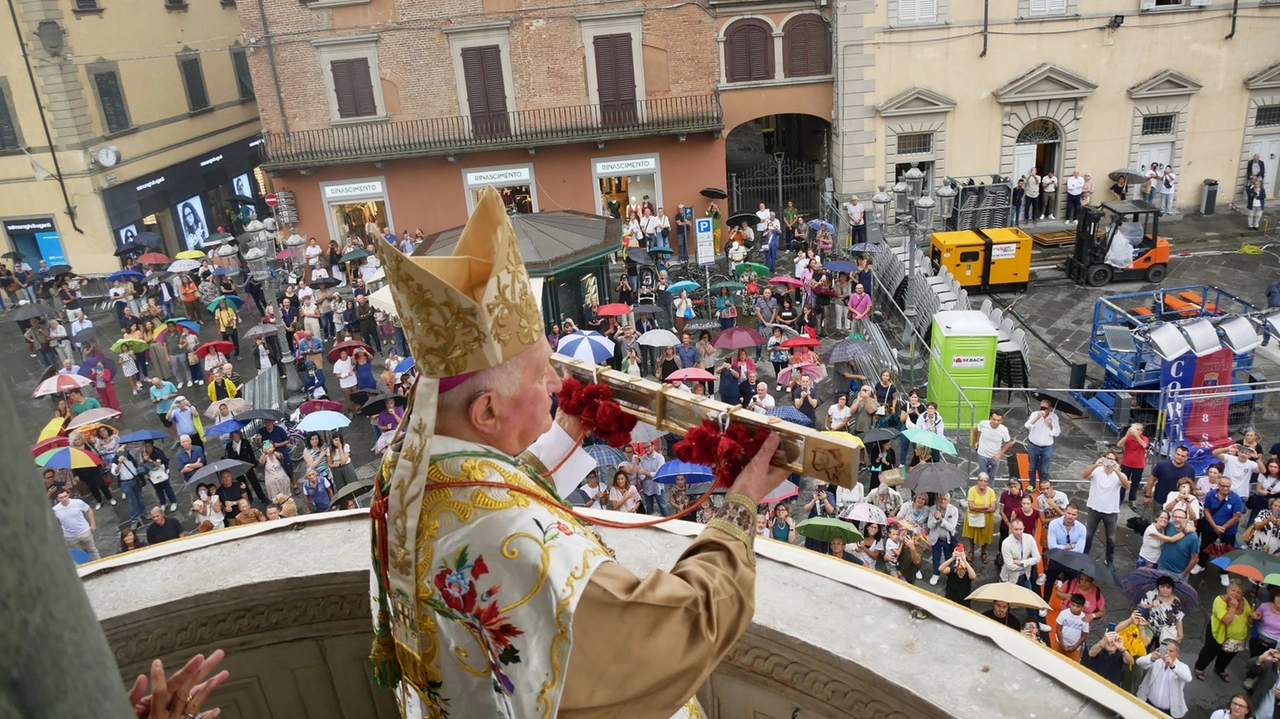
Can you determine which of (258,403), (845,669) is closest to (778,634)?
(845,669)

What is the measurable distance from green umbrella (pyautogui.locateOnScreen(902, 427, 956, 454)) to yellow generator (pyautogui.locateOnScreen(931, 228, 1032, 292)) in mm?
10117

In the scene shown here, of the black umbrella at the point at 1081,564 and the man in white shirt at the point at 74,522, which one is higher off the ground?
the man in white shirt at the point at 74,522

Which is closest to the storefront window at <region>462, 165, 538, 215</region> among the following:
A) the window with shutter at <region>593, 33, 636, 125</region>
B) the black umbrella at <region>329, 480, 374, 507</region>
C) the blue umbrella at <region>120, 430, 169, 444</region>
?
the window with shutter at <region>593, 33, 636, 125</region>

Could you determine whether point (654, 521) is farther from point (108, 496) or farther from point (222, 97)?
point (222, 97)

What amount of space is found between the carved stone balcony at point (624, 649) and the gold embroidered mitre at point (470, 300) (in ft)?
4.68

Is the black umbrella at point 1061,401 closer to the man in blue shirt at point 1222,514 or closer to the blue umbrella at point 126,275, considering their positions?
the man in blue shirt at point 1222,514

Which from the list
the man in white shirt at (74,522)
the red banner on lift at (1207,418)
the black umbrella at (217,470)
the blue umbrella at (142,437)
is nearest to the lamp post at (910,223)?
the red banner on lift at (1207,418)

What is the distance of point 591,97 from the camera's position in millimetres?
25547

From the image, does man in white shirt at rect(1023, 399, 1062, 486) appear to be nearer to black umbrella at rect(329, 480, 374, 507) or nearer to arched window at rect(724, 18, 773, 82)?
black umbrella at rect(329, 480, 374, 507)

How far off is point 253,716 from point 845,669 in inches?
104

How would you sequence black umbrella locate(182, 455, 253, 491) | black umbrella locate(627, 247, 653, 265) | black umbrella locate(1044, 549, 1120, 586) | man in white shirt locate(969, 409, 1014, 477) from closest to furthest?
black umbrella locate(1044, 549, 1120, 586) → black umbrella locate(182, 455, 253, 491) → man in white shirt locate(969, 409, 1014, 477) → black umbrella locate(627, 247, 653, 265)

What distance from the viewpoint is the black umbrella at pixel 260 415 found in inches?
525

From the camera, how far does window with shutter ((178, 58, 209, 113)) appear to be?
31.0m

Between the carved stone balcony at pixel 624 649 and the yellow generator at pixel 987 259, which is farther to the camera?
the yellow generator at pixel 987 259
